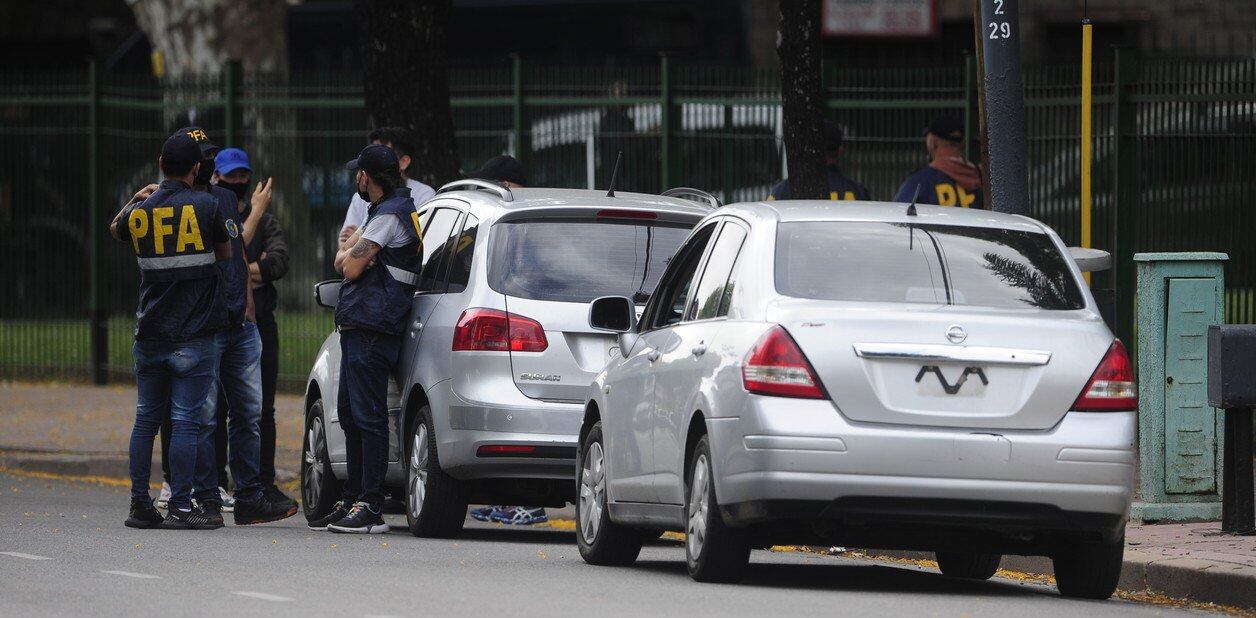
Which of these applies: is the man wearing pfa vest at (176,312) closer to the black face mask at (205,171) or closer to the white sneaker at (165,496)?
the black face mask at (205,171)

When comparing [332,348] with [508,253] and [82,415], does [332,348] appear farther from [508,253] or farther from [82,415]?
[82,415]

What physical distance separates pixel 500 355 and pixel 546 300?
1.08ft

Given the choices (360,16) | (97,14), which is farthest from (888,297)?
(97,14)

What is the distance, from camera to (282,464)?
15312 millimetres

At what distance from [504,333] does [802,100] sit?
12.2 feet

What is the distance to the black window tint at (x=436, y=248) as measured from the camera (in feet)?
37.1

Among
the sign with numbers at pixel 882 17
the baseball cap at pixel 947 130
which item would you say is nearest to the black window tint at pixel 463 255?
the baseball cap at pixel 947 130

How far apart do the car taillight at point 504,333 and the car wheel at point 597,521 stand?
23.4 inches

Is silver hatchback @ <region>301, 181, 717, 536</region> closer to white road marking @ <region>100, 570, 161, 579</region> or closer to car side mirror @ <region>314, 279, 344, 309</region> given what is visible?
car side mirror @ <region>314, 279, 344, 309</region>

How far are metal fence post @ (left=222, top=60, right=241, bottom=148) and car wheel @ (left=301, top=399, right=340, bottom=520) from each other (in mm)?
7192

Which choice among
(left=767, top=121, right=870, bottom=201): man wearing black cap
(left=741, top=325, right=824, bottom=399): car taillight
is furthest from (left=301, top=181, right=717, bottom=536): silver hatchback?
(left=767, top=121, right=870, bottom=201): man wearing black cap

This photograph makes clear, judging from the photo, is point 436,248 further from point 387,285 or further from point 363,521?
point 363,521

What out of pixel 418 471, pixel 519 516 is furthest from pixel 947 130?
pixel 418 471

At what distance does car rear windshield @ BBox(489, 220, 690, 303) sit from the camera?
34.8 feet
